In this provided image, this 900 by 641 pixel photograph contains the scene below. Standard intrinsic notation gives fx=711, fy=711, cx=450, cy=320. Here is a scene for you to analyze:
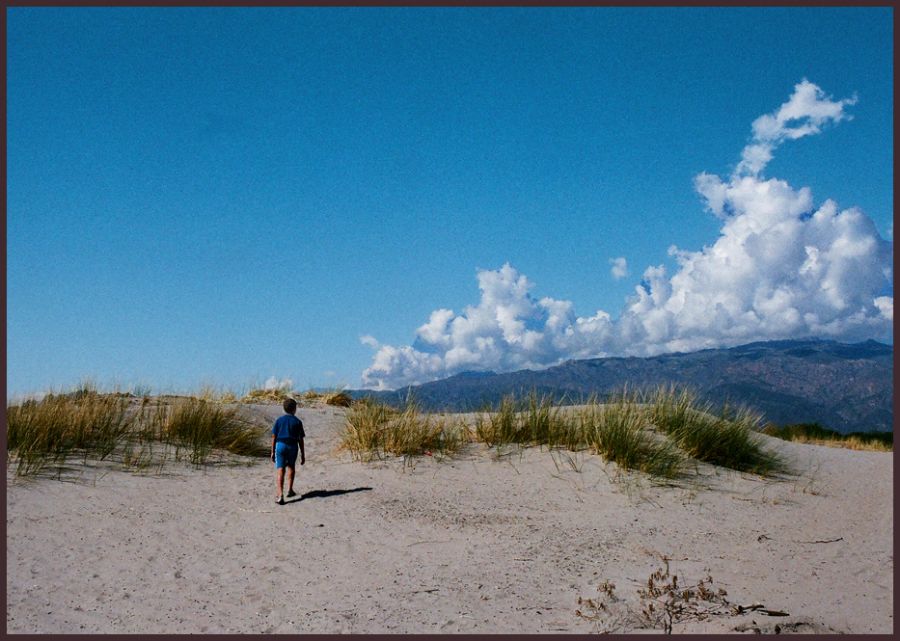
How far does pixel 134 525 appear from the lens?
8.45 metres

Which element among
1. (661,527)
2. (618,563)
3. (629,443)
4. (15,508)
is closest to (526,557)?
(618,563)

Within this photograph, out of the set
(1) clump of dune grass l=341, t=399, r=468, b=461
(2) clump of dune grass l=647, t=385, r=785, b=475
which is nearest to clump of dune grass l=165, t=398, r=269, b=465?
(1) clump of dune grass l=341, t=399, r=468, b=461

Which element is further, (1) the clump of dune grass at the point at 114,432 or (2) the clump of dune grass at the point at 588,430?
(2) the clump of dune grass at the point at 588,430

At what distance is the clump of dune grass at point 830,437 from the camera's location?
2052 cm

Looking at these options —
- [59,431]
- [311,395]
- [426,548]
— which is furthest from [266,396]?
[426,548]

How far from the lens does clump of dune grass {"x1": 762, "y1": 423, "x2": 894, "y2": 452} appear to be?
20.5 m

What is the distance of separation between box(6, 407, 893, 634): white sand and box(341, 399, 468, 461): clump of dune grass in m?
0.48

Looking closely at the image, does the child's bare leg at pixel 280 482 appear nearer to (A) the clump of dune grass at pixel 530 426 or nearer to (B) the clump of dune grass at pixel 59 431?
(B) the clump of dune grass at pixel 59 431

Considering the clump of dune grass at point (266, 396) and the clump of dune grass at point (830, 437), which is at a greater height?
the clump of dune grass at point (266, 396)

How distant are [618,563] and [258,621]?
11.8ft

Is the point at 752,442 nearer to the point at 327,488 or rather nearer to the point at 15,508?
the point at 327,488

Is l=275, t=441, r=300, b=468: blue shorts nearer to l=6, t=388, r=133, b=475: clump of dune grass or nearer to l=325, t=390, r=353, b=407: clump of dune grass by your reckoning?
l=6, t=388, r=133, b=475: clump of dune grass

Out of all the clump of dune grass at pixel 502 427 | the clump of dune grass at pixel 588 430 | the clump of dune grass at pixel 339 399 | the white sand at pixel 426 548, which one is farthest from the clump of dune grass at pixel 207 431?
the clump of dune grass at pixel 339 399

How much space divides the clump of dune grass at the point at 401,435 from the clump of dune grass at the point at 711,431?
150 inches
